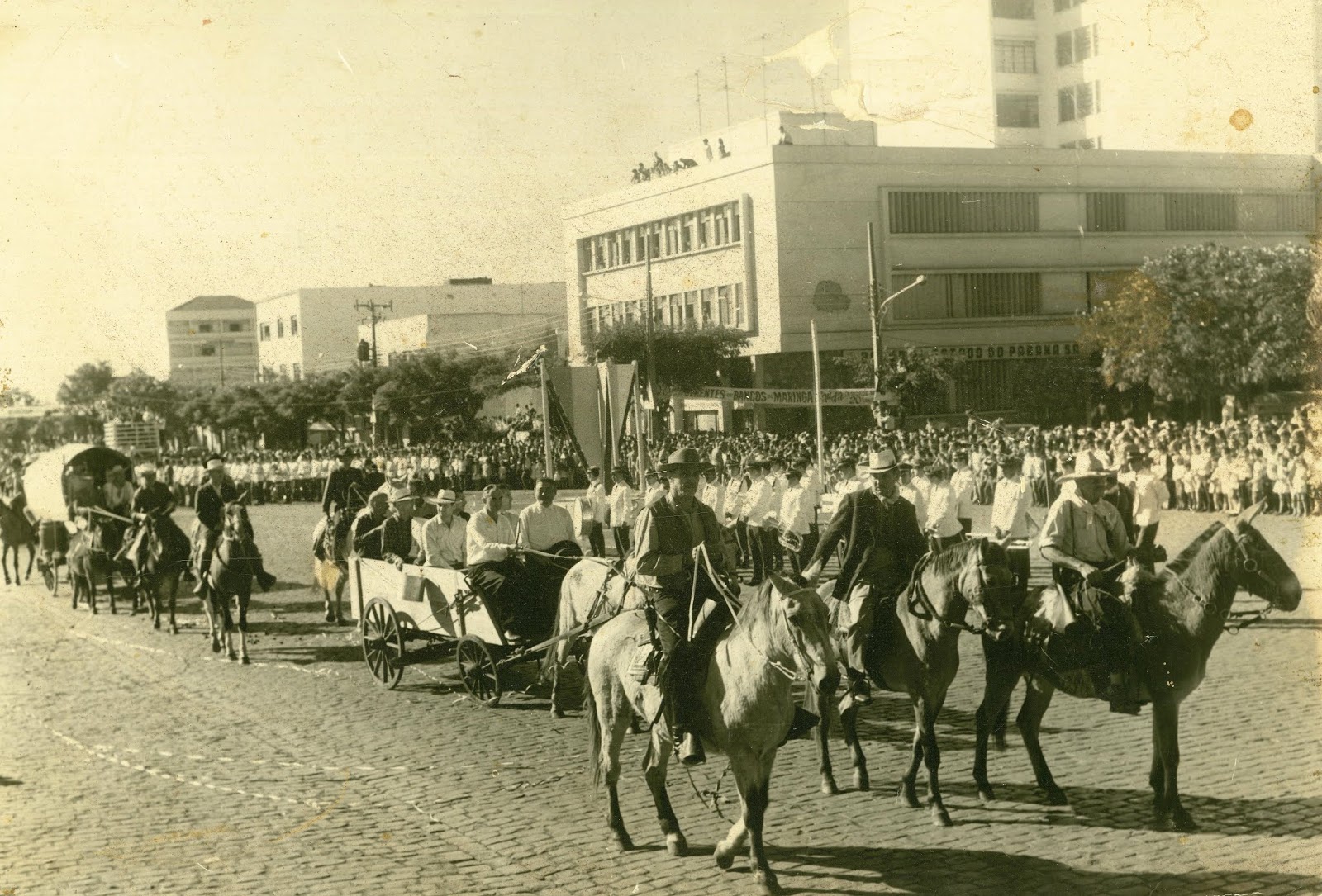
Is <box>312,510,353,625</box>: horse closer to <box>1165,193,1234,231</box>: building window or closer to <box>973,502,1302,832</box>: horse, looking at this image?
<box>973,502,1302,832</box>: horse

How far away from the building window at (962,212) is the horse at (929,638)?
3895 centimetres

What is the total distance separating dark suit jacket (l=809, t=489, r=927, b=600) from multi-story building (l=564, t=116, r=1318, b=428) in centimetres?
3317

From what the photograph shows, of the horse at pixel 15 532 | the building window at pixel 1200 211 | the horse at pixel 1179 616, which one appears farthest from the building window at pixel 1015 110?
the horse at pixel 1179 616

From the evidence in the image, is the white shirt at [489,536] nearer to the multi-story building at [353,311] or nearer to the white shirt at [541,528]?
the white shirt at [541,528]

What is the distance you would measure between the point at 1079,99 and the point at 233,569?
5339 centimetres

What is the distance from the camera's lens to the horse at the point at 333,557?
17.0 meters

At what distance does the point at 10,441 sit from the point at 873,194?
28436 millimetres

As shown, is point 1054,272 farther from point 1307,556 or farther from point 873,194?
point 1307,556

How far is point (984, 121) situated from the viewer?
54.6m

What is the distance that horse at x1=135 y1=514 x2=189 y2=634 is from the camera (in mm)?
17266

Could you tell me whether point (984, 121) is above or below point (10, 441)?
above

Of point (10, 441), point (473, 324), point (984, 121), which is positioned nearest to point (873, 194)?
point (984, 121)

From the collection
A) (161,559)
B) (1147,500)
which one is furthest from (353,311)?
(1147,500)

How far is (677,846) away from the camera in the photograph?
7488 millimetres
